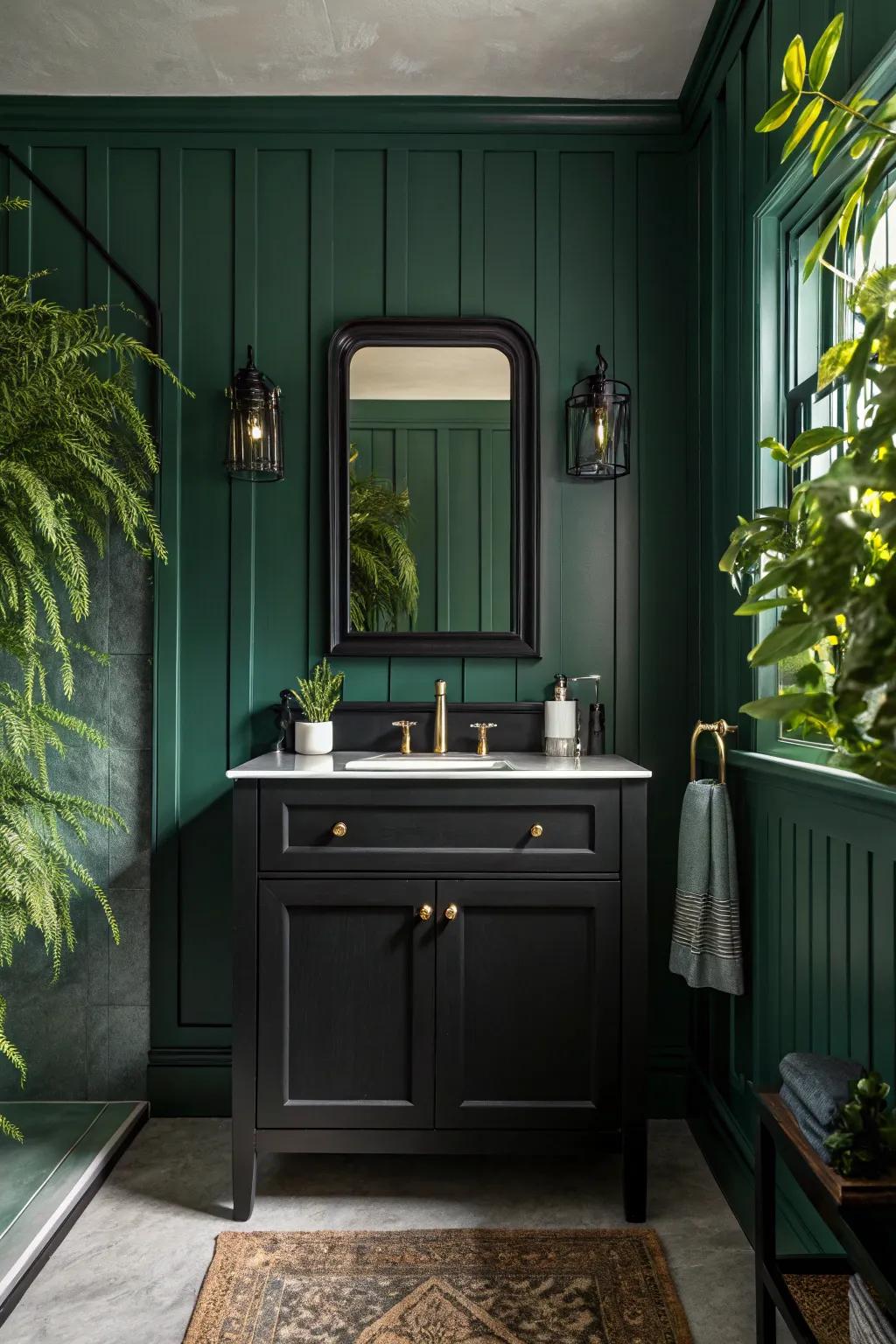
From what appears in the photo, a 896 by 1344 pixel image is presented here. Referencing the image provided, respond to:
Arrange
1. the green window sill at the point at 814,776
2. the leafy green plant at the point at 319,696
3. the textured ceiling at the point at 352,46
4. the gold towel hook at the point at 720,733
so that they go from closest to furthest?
the green window sill at the point at 814,776 < the gold towel hook at the point at 720,733 < the textured ceiling at the point at 352,46 < the leafy green plant at the point at 319,696

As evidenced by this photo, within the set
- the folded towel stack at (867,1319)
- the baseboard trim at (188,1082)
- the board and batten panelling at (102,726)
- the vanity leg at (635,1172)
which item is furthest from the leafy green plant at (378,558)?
the folded towel stack at (867,1319)

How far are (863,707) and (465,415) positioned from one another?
6.09ft

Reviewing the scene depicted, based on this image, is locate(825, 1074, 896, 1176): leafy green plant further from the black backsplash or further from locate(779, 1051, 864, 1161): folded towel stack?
the black backsplash

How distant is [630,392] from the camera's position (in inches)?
95.5

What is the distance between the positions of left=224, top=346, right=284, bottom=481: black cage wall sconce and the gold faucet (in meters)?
0.71

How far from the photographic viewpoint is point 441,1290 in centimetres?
165

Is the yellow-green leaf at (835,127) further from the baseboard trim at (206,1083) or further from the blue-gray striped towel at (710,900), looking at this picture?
the baseboard trim at (206,1083)

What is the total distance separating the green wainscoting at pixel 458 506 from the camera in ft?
7.88

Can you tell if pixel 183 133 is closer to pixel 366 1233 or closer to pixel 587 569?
pixel 587 569

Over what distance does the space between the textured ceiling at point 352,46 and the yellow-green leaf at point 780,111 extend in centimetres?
134

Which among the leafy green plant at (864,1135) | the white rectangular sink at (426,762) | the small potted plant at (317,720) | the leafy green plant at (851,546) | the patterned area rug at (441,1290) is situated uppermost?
the leafy green plant at (851,546)

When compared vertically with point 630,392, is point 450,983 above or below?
below

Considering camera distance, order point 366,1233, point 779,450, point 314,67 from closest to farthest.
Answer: point 779,450
point 366,1233
point 314,67

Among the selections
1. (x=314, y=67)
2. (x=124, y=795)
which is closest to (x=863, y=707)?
(x=124, y=795)
